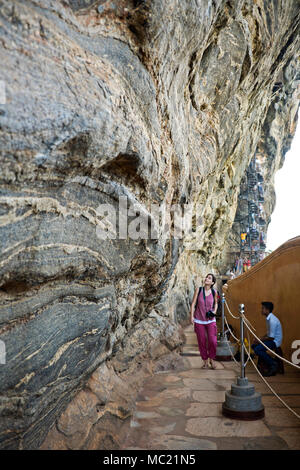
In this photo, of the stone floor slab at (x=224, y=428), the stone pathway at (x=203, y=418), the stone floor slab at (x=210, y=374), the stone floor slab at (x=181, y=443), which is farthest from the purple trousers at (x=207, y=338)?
the stone floor slab at (x=181, y=443)

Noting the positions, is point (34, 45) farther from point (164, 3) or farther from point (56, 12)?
point (164, 3)

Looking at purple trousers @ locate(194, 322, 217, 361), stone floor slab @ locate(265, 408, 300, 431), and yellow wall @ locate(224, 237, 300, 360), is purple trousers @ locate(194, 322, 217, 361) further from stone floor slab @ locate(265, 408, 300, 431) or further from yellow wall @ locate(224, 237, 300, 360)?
stone floor slab @ locate(265, 408, 300, 431)

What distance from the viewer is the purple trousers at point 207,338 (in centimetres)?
687

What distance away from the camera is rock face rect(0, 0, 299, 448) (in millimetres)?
2369

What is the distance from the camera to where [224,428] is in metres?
4.22

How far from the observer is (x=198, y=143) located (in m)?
8.25

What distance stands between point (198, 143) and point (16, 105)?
642 cm

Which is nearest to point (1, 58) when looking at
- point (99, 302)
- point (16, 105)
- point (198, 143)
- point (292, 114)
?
point (16, 105)

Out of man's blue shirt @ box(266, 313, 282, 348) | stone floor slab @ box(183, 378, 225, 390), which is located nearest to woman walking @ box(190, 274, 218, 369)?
stone floor slab @ box(183, 378, 225, 390)

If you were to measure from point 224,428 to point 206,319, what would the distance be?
2.75 meters

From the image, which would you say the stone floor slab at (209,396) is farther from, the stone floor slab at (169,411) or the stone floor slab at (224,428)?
the stone floor slab at (224,428)

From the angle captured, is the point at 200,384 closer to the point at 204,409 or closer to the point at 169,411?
the point at 204,409

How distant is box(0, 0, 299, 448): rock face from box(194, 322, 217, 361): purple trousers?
1.50 metres

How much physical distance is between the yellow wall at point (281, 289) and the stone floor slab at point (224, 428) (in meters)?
2.72
